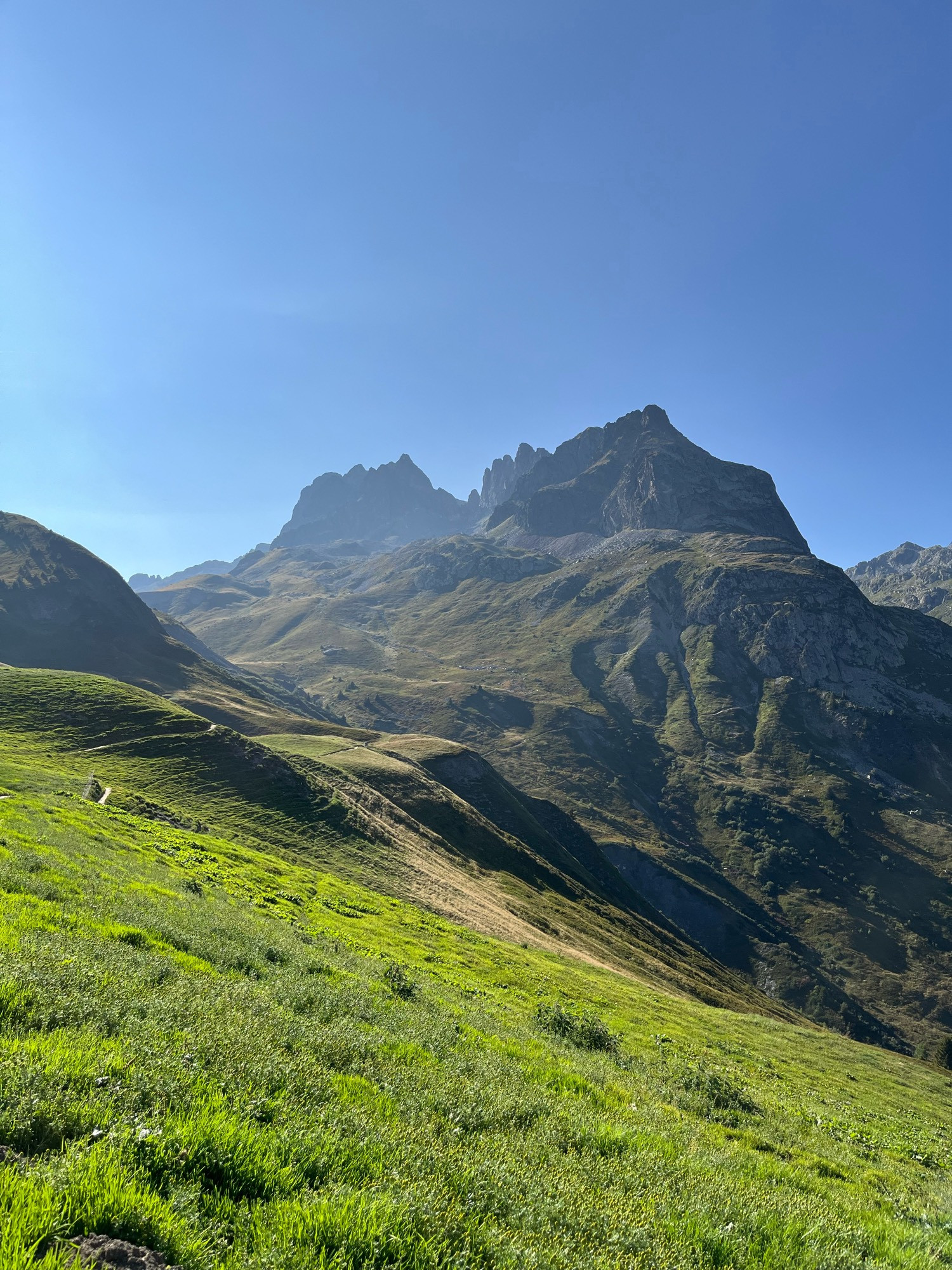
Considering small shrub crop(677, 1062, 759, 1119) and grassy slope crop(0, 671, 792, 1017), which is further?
grassy slope crop(0, 671, 792, 1017)

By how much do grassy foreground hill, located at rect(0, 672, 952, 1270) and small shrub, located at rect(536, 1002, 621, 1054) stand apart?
10cm

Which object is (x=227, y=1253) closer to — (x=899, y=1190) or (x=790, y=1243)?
(x=790, y=1243)

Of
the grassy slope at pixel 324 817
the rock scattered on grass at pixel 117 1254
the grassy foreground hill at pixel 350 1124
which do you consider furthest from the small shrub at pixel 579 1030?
the grassy slope at pixel 324 817

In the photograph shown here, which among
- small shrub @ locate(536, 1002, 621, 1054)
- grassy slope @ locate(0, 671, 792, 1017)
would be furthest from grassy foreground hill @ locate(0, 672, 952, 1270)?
grassy slope @ locate(0, 671, 792, 1017)

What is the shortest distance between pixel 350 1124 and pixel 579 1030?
14785mm

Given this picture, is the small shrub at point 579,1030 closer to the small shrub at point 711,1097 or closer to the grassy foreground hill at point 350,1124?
the grassy foreground hill at point 350,1124

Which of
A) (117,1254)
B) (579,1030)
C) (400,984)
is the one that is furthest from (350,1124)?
(579,1030)

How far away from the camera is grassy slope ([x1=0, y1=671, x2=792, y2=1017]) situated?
51.6m

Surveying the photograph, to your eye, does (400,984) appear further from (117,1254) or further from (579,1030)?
(117,1254)

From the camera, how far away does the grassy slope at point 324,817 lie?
169 ft

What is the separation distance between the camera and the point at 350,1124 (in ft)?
20.7

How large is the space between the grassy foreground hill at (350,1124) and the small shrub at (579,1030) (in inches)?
3.8

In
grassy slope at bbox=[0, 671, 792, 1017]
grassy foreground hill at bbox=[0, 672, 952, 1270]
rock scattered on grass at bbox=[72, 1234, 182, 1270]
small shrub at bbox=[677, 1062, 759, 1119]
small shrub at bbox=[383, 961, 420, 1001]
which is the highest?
rock scattered on grass at bbox=[72, 1234, 182, 1270]

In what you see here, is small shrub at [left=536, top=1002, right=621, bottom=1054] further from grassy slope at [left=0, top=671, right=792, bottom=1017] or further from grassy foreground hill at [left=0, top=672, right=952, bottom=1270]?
grassy slope at [left=0, top=671, right=792, bottom=1017]
